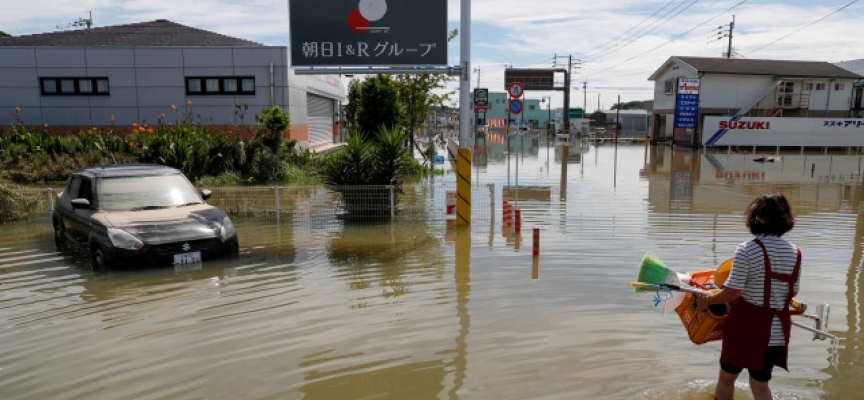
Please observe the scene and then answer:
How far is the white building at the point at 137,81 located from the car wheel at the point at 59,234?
47.0 ft

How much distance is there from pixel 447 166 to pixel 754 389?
21.5 metres

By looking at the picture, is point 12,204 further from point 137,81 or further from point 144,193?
point 137,81

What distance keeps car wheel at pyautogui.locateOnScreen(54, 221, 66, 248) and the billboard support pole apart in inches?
269

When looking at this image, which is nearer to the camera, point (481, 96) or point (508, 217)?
point (508, 217)

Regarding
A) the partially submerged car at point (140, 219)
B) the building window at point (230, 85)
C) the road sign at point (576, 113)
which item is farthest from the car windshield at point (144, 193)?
the road sign at point (576, 113)

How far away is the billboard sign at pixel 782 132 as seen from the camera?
117 ft

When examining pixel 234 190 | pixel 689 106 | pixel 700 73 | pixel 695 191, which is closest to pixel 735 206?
pixel 695 191

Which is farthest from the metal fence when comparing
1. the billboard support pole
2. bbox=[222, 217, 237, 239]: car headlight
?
bbox=[222, 217, 237, 239]: car headlight

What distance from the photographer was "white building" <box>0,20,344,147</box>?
78.4 feet

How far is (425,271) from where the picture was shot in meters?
8.13

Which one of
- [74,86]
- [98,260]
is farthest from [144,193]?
[74,86]

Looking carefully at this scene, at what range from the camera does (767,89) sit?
4447 centimetres

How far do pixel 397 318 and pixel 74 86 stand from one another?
951 inches

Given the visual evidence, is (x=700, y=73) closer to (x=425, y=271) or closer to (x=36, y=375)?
(x=425, y=271)
